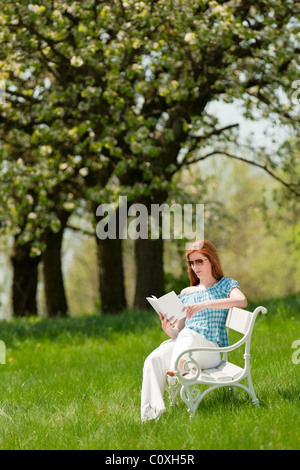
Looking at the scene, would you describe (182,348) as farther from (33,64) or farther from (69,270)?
(69,270)

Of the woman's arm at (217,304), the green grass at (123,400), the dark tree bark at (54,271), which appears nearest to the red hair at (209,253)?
the woman's arm at (217,304)

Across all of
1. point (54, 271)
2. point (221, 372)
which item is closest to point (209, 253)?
point (221, 372)

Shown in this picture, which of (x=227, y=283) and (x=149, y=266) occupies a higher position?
(x=227, y=283)

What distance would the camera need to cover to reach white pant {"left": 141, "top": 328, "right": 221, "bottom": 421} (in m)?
5.51

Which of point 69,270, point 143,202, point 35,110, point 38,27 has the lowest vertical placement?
point 69,270

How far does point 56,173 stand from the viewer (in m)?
13.9

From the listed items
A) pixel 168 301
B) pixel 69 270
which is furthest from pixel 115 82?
pixel 69 270

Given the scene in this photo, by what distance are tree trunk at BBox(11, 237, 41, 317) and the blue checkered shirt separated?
14298 millimetres

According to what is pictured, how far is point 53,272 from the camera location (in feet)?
60.2

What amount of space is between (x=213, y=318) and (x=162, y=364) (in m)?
0.62

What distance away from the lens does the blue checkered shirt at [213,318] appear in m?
5.82

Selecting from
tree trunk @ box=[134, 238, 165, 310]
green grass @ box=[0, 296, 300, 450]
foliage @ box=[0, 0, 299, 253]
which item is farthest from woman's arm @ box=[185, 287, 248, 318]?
tree trunk @ box=[134, 238, 165, 310]

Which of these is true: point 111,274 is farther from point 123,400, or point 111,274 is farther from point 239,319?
point 239,319

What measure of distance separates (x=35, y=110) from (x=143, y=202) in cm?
293
